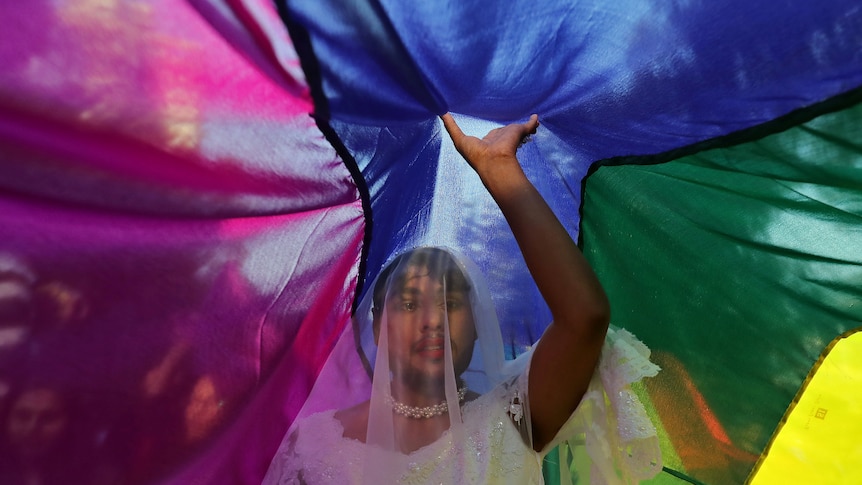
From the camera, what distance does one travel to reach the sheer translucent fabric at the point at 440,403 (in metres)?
1.47

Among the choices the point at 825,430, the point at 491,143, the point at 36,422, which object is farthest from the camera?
the point at 825,430

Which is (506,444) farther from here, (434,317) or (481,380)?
(434,317)

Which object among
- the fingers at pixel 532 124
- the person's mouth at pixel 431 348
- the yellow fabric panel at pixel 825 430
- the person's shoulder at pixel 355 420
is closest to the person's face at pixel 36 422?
the person's shoulder at pixel 355 420

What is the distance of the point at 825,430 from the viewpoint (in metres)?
2.04

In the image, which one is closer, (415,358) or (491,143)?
(491,143)

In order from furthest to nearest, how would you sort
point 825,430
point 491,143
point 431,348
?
point 825,430
point 431,348
point 491,143

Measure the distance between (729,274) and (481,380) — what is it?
640 mm

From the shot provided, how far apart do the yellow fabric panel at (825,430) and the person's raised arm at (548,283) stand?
0.78 meters

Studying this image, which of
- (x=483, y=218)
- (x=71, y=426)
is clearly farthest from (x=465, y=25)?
(x=71, y=426)

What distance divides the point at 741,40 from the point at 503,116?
524 millimetres

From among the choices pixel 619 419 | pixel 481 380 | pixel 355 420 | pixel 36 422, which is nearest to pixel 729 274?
pixel 619 419

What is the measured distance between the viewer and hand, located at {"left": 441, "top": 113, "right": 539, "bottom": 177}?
4.86ft

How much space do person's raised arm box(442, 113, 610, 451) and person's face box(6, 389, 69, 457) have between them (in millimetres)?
933

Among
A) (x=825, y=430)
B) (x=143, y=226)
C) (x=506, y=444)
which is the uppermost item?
(x=143, y=226)
